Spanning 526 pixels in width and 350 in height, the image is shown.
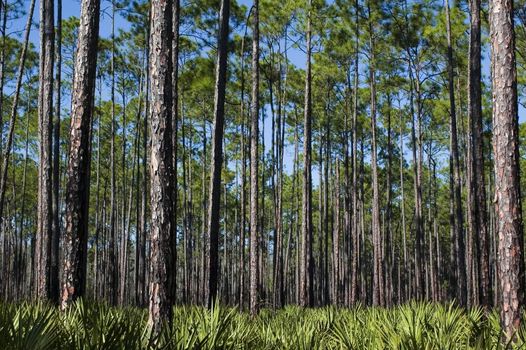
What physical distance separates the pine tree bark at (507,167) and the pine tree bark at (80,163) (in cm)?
628

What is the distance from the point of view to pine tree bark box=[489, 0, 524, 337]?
21.0ft

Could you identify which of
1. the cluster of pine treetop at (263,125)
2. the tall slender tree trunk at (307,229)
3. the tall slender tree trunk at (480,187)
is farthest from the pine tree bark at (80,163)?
the tall slender tree trunk at (307,229)

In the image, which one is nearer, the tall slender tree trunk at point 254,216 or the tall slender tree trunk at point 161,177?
the tall slender tree trunk at point 161,177

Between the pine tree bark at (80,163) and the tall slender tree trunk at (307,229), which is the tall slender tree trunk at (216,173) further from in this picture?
the tall slender tree trunk at (307,229)

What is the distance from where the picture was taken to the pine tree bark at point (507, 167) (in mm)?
6398

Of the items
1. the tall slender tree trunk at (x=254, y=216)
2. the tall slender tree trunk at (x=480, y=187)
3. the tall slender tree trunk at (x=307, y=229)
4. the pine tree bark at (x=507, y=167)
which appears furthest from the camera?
the tall slender tree trunk at (x=307, y=229)

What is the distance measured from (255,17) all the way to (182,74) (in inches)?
357

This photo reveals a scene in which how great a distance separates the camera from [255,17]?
53.3 feet

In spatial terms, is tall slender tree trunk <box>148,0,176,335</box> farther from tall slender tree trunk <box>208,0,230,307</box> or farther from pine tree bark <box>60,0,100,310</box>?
tall slender tree trunk <box>208,0,230,307</box>

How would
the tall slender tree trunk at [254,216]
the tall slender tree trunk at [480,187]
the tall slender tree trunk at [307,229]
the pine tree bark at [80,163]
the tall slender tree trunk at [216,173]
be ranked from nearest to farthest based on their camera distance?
the pine tree bark at [80,163] → the tall slender tree trunk at [480,187] → the tall slender tree trunk at [216,173] → the tall slender tree trunk at [254,216] → the tall slender tree trunk at [307,229]

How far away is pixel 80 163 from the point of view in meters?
8.61

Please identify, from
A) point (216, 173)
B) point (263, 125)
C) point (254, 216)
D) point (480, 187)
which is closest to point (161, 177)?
point (216, 173)

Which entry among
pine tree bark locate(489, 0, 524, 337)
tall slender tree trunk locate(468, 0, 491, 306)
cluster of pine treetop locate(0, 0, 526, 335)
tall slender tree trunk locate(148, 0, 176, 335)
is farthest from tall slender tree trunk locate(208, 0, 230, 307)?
pine tree bark locate(489, 0, 524, 337)

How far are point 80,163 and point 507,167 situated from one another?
257 inches
